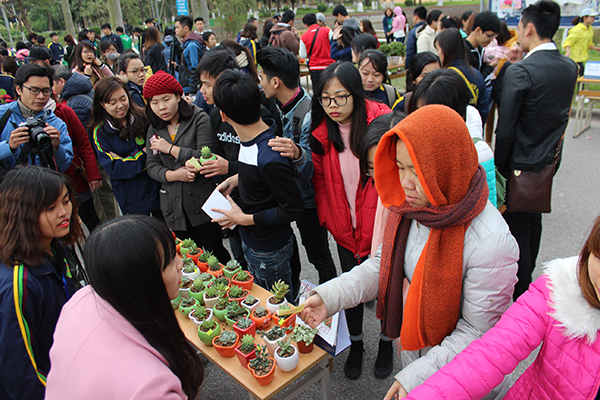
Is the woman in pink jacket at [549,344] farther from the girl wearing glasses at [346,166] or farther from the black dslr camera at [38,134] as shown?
the black dslr camera at [38,134]

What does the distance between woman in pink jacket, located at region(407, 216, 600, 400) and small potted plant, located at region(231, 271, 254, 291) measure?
1.30 meters

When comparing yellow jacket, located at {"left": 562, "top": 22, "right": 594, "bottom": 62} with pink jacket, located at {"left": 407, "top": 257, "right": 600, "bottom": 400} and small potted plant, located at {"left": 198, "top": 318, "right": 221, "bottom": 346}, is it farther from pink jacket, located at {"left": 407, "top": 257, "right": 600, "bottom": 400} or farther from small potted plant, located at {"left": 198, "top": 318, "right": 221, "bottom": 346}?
small potted plant, located at {"left": 198, "top": 318, "right": 221, "bottom": 346}

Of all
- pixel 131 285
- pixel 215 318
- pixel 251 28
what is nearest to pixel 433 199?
pixel 131 285

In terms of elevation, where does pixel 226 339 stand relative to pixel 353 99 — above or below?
below

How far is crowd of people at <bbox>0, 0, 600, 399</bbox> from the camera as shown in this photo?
3.59 feet

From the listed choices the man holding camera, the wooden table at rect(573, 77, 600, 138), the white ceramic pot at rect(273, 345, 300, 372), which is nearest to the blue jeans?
the white ceramic pot at rect(273, 345, 300, 372)

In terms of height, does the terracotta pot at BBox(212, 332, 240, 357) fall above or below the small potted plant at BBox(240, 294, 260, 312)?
below

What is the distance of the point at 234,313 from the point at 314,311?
0.60 metres

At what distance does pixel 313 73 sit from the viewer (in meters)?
7.62

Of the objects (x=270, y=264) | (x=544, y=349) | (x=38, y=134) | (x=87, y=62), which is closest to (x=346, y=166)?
(x=270, y=264)

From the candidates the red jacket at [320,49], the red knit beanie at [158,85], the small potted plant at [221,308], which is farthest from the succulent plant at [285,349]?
the red jacket at [320,49]

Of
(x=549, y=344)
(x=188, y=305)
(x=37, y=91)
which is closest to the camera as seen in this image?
(x=549, y=344)

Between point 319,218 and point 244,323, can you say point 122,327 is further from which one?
point 319,218

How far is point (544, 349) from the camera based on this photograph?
1.17 m
